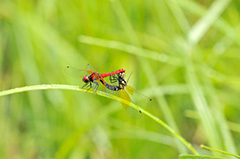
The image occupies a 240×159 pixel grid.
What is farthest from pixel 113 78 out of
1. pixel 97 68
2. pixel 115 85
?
pixel 97 68

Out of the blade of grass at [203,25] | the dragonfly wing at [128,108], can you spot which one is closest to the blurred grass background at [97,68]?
the blade of grass at [203,25]

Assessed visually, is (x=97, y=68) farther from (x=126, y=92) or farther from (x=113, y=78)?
(x=126, y=92)

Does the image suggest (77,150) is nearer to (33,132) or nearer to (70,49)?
(33,132)

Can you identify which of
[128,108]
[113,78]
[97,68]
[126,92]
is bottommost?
[128,108]

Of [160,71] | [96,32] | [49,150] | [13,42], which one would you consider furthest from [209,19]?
[13,42]

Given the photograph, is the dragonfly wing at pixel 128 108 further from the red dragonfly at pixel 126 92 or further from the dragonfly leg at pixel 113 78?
the dragonfly leg at pixel 113 78

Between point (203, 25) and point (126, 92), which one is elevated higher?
point (203, 25)

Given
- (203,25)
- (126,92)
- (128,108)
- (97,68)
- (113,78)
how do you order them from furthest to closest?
(97,68) < (203,25) < (113,78) < (126,92) < (128,108)

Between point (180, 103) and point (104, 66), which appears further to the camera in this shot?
point (180, 103)
